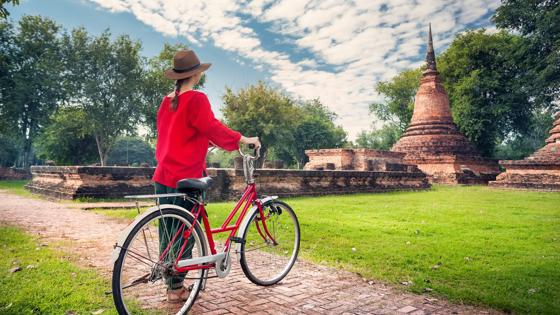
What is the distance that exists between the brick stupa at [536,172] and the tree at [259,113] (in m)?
19.6

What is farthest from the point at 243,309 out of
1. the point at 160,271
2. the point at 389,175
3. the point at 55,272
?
the point at 389,175

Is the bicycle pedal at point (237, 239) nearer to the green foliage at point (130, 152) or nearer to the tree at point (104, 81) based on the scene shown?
the tree at point (104, 81)

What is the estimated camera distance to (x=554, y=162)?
18.8 metres

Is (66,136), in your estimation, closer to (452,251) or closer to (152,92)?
(152,92)

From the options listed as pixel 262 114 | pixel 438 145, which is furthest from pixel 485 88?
pixel 262 114

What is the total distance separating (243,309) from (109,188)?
30.5ft

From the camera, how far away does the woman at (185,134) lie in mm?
2920

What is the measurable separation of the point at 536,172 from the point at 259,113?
880 inches

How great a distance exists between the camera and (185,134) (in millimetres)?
2959

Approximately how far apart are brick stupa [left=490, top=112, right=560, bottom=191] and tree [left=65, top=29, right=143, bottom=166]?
87.4 feet

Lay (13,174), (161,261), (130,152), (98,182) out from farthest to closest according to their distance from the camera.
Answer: (130,152), (13,174), (98,182), (161,261)

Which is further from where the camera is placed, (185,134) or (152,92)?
(152,92)

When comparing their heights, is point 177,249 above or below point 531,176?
below

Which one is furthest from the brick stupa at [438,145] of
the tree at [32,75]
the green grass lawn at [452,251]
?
the tree at [32,75]
